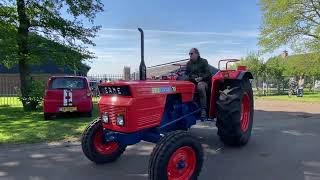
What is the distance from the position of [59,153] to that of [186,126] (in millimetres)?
2658

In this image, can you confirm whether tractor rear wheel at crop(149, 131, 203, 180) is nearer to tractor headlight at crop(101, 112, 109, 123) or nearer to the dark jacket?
tractor headlight at crop(101, 112, 109, 123)

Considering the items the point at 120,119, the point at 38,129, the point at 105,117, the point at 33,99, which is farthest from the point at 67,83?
the point at 120,119

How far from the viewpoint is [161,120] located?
5.96 metres

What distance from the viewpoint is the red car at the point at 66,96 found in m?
12.7

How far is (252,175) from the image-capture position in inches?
226

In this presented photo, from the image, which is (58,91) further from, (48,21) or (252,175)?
(252,175)

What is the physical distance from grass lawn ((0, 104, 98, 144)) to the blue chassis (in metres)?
3.38

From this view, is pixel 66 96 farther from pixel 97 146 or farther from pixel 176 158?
pixel 176 158

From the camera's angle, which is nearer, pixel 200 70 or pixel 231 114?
pixel 231 114

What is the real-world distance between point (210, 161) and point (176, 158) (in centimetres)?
163

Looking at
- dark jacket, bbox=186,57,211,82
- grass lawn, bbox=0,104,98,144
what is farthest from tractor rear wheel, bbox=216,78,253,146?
grass lawn, bbox=0,104,98,144

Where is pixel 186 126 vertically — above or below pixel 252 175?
above

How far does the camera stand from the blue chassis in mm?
5566

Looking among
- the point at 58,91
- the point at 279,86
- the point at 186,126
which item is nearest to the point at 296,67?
the point at 279,86
